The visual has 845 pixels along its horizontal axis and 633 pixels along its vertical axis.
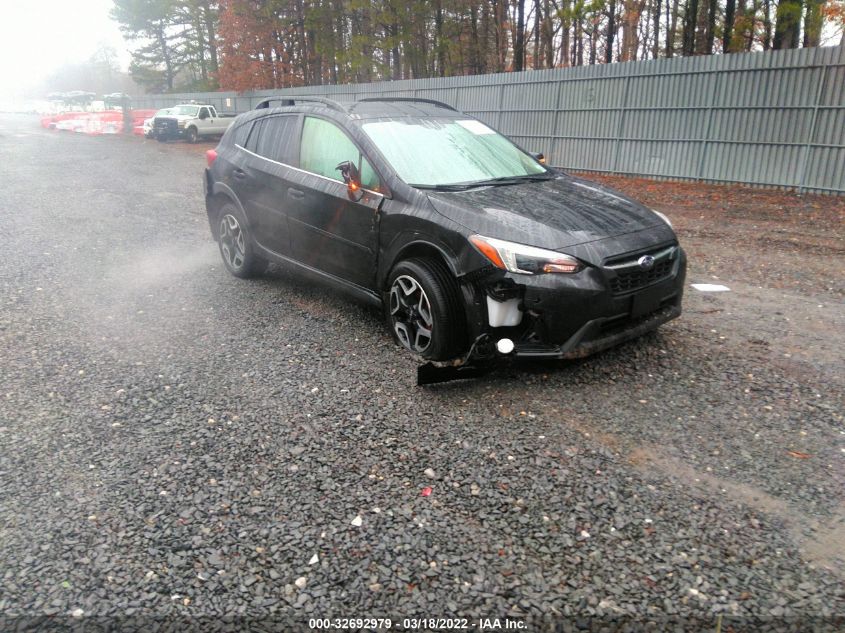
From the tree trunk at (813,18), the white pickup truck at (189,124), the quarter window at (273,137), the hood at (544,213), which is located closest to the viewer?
the hood at (544,213)

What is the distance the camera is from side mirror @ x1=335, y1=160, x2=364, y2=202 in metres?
4.80

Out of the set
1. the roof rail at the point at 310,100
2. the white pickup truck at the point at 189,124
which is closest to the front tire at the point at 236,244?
the roof rail at the point at 310,100

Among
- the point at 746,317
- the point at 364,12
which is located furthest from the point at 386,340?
the point at 364,12

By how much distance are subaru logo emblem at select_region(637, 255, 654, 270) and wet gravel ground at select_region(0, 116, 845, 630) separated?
0.72m

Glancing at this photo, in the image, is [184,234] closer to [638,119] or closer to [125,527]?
[125,527]

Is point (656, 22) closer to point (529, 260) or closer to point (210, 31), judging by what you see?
point (529, 260)

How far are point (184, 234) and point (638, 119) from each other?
1050 cm

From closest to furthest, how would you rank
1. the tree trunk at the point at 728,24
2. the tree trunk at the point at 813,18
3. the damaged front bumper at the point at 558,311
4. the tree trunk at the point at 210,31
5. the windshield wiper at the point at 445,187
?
the damaged front bumper at the point at 558,311 < the windshield wiper at the point at 445,187 < the tree trunk at the point at 813,18 < the tree trunk at the point at 728,24 < the tree trunk at the point at 210,31

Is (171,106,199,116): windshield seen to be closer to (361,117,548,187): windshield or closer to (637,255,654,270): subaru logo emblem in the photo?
(361,117,548,187): windshield

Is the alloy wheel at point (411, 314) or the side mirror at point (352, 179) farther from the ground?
the side mirror at point (352, 179)

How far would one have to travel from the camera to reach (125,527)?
9.31ft

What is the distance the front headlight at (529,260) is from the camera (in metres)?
3.79

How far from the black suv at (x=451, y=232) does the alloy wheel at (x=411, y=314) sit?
0.01 meters

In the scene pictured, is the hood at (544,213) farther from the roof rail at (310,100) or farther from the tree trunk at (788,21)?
the tree trunk at (788,21)
